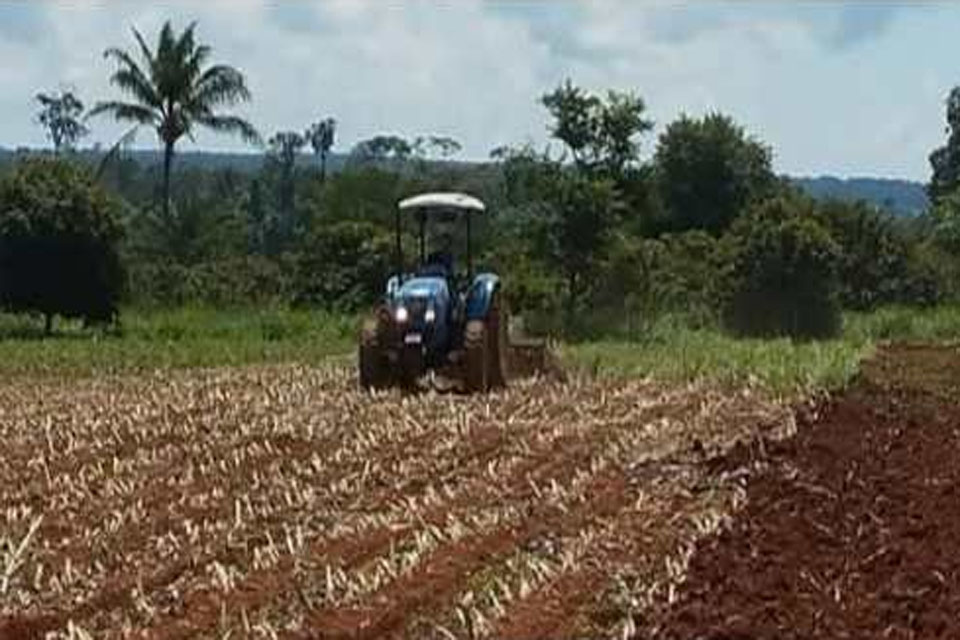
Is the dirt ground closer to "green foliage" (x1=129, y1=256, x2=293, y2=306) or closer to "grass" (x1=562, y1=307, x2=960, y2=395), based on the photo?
Answer: "grass" (x1=562, y1=307, x2=960, y2=395)

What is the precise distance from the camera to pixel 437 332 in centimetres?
2017

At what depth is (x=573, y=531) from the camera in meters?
10.9

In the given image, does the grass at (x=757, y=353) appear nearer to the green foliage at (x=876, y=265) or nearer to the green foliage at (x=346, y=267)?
the green foliage at (x=876, y=265)

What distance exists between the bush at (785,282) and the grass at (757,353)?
639 mm

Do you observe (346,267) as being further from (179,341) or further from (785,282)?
(785,282)

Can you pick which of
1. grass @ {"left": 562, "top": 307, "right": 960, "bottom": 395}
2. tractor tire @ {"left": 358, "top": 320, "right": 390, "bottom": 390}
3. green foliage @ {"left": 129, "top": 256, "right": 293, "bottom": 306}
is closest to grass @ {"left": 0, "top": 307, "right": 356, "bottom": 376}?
green foliage @ {"left": 129, "top": 256, "right": 293, "bottom": 306}

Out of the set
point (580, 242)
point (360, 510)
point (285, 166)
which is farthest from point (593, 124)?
point (285, 166)

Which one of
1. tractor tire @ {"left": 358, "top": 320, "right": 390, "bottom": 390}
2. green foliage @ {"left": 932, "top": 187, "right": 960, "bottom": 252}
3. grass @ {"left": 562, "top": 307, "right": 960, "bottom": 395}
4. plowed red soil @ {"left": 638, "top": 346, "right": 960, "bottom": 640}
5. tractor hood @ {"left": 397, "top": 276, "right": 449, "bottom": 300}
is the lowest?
grass @ {"left": 562, "top": 307, "right": 960, "bottom": 395}

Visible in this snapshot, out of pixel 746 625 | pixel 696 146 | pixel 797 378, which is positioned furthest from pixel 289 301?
pixel 746 625

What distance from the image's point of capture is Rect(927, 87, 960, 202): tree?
222 feet

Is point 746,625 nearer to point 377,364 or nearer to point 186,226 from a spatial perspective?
point 377,364

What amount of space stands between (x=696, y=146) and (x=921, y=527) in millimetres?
42965

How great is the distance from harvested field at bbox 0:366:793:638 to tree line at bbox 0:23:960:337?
16.1 m

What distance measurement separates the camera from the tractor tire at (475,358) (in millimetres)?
19703
